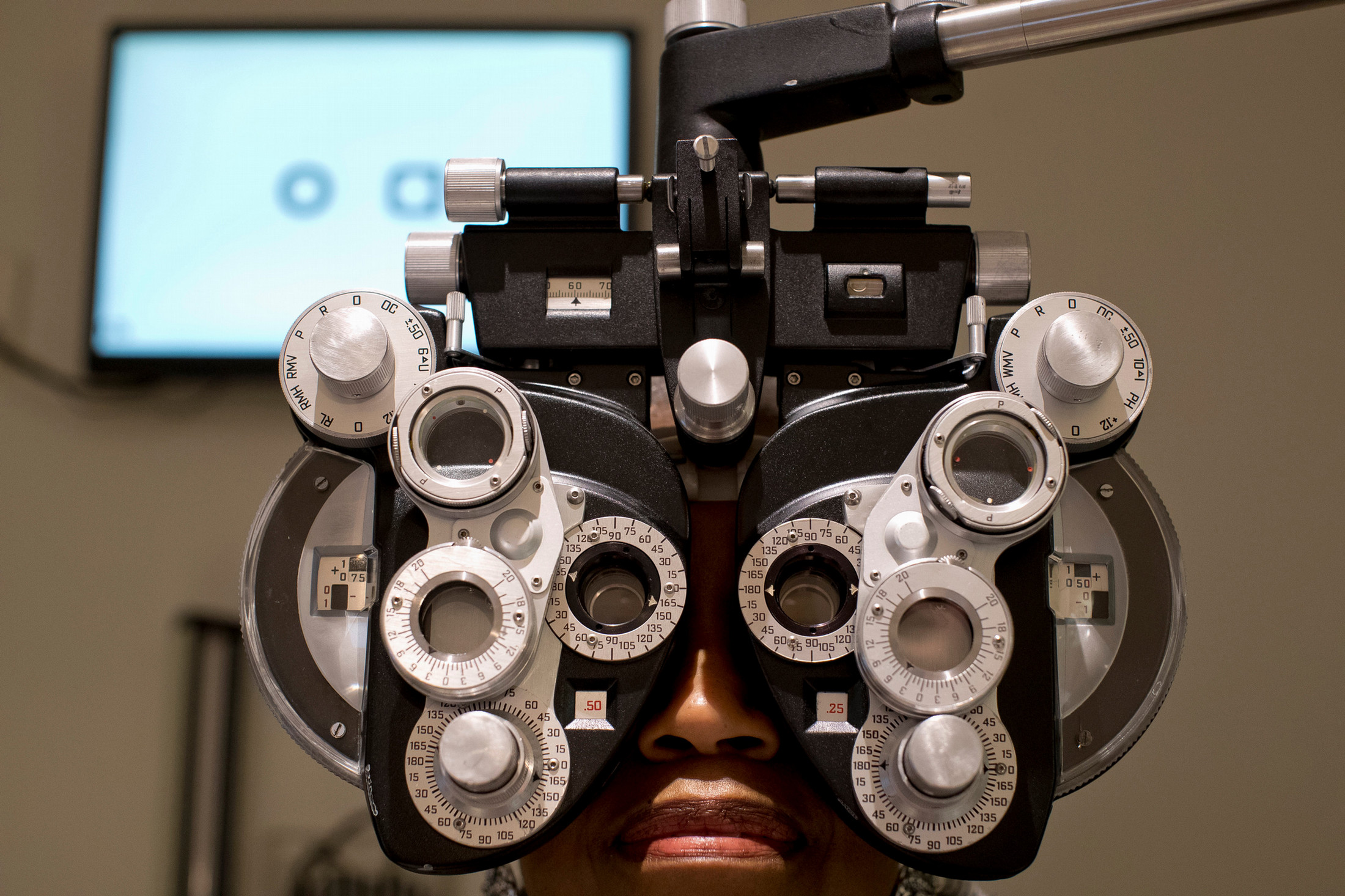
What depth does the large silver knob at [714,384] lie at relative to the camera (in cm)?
53

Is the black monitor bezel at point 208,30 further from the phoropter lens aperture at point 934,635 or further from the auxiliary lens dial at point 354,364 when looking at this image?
the phoropter lens aperture at point 934,635

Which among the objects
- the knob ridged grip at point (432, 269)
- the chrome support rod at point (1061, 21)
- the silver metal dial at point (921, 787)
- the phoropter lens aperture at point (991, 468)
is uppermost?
the chrome support rod at point (1061, 21)

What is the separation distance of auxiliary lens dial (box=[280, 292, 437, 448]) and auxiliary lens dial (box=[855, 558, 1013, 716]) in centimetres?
26

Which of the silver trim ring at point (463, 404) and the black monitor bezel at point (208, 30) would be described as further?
the black monitor bezel at point (208, 30)

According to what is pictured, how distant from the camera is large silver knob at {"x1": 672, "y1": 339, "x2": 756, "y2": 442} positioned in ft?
1.74

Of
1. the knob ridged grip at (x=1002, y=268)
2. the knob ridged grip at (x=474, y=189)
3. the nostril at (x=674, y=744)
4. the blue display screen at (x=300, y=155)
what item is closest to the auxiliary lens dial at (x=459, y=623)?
the nostril at (x=674, y=744)

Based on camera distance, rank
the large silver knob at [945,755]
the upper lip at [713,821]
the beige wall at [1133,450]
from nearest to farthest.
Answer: the large silver knob at [945,755]
the upper lip at [713,821]
the beige wall at [1133,450]

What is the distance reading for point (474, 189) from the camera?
595 mm

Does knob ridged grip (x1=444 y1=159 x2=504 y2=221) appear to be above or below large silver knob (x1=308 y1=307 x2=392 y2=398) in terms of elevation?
above

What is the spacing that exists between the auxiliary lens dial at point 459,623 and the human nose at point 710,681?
0.29 feet

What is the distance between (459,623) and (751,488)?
163mm

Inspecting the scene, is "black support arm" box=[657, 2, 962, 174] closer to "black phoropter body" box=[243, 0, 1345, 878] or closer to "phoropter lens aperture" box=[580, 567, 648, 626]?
"black phoropter body" box=[243, 0, 1345, 878]

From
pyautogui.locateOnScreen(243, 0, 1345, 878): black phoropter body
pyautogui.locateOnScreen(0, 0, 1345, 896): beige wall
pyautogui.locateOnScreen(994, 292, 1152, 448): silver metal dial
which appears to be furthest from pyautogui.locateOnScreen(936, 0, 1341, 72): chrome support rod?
pyautogui.locateOnScreen(0, 0, 1345, 896): beige wall

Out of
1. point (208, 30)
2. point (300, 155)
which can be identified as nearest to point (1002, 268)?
point (300, 155)
